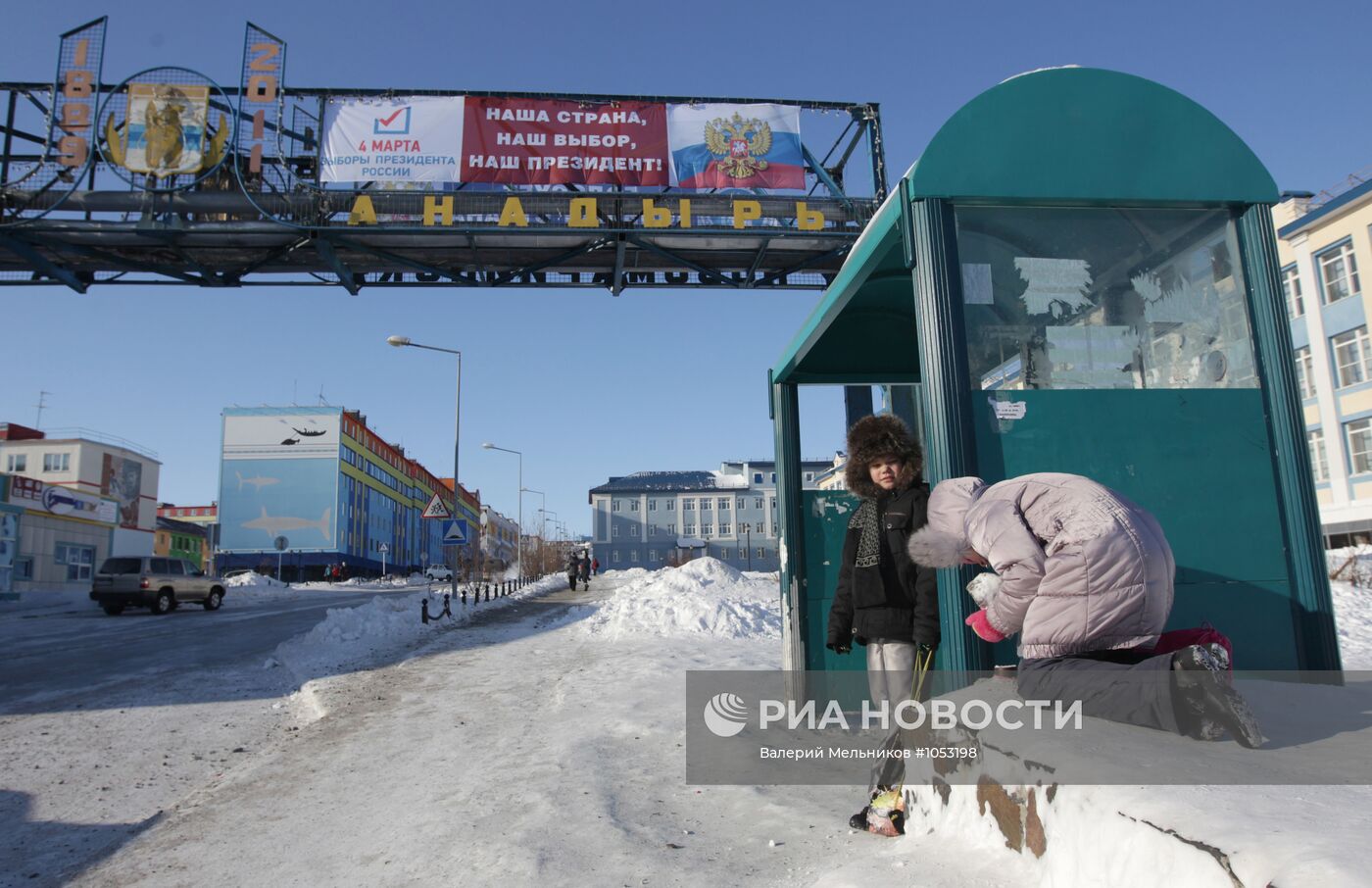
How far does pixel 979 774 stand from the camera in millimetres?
2691

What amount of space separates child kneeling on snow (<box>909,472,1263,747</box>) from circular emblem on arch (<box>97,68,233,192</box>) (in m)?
15.4

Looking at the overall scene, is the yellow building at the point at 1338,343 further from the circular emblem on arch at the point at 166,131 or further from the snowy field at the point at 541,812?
the circular emblem on arch at the point at 166,131

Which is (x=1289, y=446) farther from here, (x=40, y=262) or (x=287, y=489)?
(x=287, y=489)

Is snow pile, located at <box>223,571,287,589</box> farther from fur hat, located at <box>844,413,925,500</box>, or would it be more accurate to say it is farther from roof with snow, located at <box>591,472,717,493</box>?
roof with snow, located at <box>591,472,717,493</box>

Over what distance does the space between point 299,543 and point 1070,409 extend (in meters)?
73.8

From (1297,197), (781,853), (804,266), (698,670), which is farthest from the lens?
(1297,197)

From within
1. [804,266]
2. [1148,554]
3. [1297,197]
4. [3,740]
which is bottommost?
[3,740]

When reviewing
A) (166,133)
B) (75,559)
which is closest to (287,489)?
(75,559)

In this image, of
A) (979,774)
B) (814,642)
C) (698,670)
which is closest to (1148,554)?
(979,774)

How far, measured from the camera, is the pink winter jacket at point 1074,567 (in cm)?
264

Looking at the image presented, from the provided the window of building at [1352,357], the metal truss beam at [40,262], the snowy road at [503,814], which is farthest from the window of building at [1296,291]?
the metal truss beam at [40,262]

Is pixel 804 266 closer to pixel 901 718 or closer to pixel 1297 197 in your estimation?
pixel 901 718

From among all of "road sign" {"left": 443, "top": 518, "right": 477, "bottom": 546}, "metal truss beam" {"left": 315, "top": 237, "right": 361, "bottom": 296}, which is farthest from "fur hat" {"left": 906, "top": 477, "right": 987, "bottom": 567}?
"road sign" {"left": 443, "top": 518, "right": 477, "bottom": 546}

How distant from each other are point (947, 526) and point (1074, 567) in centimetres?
52
